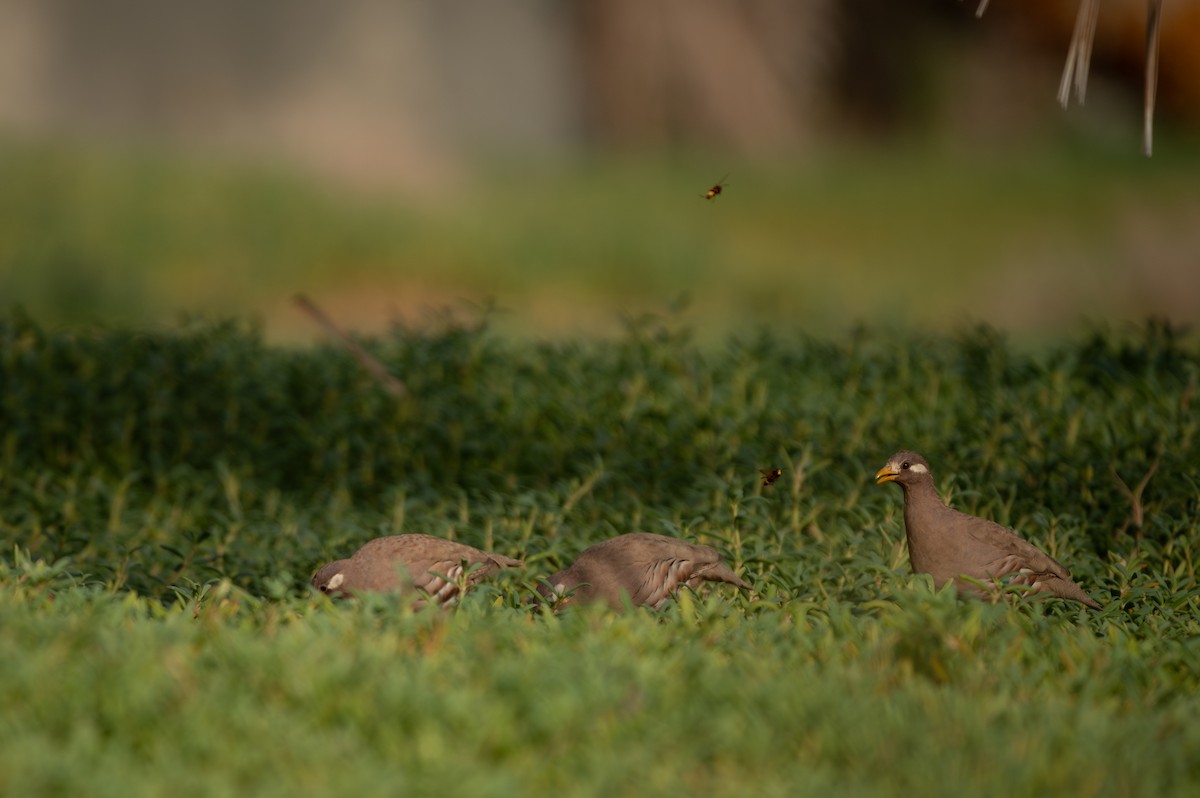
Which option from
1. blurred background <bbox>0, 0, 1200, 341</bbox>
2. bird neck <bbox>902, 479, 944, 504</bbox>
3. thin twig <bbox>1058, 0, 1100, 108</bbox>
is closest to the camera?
bird neck <bbox>902, 479, 944, 504</bbox>

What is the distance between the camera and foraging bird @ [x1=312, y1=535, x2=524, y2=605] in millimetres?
4762

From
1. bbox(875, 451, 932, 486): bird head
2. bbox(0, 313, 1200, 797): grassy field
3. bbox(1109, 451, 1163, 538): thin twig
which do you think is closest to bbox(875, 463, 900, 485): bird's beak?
bbox(875, 451, 932, 486): bird head

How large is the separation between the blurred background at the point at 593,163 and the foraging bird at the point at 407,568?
19.4ft

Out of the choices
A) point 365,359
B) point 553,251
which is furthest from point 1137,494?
point 553,251

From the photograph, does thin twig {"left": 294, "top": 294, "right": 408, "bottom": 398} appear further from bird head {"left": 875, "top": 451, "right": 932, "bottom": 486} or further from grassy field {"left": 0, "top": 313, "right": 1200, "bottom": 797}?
bird head {"left": 875, "top": 451, "right": 932, "bottom": 486}

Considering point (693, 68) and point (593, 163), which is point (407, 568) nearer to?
point (593, 163)

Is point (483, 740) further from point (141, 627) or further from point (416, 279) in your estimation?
point (416, 279)

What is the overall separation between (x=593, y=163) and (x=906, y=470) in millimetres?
12475

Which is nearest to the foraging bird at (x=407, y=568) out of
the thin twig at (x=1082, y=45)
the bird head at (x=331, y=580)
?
the bird head at (x=331, y=580)

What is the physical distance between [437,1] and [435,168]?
6.47 feet

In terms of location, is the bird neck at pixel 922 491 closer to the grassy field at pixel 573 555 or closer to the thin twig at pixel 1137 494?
the grassy field at pixel 573 555

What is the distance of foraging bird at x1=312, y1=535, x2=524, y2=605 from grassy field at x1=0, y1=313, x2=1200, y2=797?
16 centimetres

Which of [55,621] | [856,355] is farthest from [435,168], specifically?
[55,621]

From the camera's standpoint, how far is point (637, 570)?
4.76 metres
